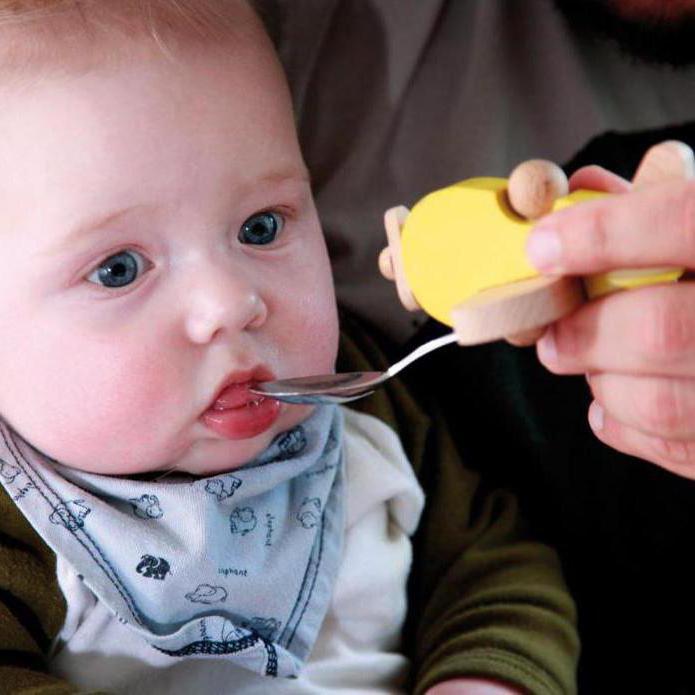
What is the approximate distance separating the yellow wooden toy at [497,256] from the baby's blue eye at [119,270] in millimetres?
231

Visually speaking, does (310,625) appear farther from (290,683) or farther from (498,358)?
(498,358)

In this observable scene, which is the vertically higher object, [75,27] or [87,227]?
[75,27]

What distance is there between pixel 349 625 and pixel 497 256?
51 centimetres

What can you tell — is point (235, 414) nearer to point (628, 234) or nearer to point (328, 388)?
point (328, 388)

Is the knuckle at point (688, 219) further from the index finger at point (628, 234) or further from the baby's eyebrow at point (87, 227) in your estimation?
the baby's eyebrow at point (87, 227)

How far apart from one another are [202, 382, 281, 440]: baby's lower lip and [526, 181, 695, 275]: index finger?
12.9 inches

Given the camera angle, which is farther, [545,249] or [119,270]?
[119,270]

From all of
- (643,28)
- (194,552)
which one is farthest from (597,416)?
(643,28)

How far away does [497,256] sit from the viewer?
24.9 inches

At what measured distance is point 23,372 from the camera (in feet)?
2.72

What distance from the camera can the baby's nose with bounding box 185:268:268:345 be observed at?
792 mm

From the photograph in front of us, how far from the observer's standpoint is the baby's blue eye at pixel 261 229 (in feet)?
2.87

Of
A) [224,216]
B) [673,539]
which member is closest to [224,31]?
[224,216]

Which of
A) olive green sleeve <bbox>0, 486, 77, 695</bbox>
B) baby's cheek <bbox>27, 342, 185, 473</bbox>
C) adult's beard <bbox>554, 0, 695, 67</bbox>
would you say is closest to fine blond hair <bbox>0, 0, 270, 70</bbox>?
baby's cheek <bbox>27, 342, 185, 473</bbox>
